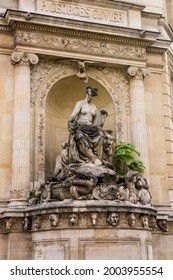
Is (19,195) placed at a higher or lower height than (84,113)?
lower

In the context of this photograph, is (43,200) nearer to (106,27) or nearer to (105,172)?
(105,172)

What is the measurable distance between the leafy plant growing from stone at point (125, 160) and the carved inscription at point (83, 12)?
4579 millimetres

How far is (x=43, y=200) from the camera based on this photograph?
41.0 feet

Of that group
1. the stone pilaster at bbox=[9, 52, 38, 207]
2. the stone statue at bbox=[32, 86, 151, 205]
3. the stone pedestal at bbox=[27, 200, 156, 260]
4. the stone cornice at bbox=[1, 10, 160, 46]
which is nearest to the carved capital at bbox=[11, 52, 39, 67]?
the stone pilaster at bbox=[9, 52, 38, 207]

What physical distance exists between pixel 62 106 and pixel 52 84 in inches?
53.7

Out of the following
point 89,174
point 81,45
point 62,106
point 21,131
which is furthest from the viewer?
point 62,106

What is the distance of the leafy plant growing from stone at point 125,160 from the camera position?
547 inches

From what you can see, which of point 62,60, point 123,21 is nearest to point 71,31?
point 62,60

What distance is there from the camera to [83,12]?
15719 millimetres

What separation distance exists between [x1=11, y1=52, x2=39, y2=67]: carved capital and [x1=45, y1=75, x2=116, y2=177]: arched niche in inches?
51.5

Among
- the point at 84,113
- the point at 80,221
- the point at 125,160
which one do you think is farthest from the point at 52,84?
the point at 80,221

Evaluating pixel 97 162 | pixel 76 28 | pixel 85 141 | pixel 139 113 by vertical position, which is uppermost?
pixel 76 28

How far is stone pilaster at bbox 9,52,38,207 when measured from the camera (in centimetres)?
1328

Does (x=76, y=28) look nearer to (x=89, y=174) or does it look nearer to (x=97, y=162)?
(x=97, y=162)
